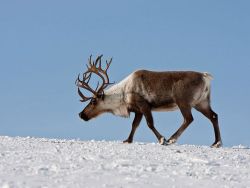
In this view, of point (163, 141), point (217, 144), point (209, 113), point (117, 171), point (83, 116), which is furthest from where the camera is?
point (83, 116)

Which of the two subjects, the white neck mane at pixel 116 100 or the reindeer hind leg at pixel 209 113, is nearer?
the reindeer hind leg at pixel 209 113

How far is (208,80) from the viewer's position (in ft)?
43.5

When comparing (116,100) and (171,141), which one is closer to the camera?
(171,141)

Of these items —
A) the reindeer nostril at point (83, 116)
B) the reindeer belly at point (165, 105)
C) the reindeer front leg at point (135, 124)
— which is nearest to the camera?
the reindeer belly at point (165, 105)

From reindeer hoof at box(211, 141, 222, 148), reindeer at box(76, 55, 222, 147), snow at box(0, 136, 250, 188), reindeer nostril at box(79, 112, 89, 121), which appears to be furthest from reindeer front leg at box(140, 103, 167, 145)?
snow at box(0, 136, 250, 188)

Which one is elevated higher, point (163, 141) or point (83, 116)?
point (83, 116)

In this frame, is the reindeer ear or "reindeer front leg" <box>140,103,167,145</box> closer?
"reindeer front leg" <box>140,103,167,145</box>

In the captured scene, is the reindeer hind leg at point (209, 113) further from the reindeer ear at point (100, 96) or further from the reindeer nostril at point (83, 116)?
the reindeer nostril at point (83, 116)

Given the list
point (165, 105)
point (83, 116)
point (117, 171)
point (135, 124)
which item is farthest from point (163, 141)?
point (117, 171)

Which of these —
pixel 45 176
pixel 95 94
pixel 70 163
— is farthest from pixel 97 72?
pixel 45 176

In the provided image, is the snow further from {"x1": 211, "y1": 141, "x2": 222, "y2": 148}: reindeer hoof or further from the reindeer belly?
the reindeer belly

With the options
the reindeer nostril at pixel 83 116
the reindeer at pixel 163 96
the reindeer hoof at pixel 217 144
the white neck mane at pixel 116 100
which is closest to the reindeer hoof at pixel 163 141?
the reindeer at pixel 163 96

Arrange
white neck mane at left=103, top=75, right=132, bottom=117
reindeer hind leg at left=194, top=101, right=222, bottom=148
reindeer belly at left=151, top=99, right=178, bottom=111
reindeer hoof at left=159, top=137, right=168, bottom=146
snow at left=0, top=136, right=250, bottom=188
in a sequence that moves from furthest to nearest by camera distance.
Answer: white neck mane at left=103, top=75, right=132, bottom=117, reindeer hind leg at left=194, top=101, right=222, bottom=148, reindeer belly at left=151, top=99, right=178, bottom=111, reindeer hoof at left=159, top=137, right=168, bottom=146, snow at left=0, top=136, right=250, bottom=188

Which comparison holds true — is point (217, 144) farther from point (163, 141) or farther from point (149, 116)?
point (149, 116)
